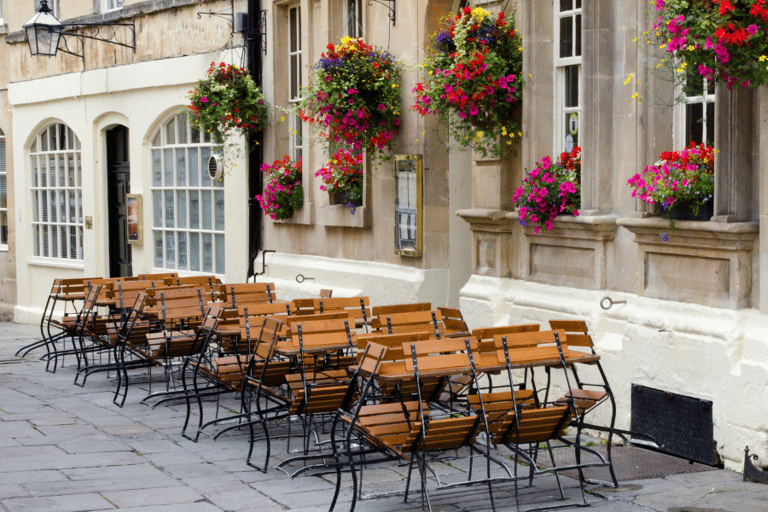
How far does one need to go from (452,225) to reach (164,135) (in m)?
6.50

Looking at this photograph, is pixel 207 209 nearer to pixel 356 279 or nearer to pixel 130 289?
pixel 130 289

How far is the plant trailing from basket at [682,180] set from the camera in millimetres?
7777

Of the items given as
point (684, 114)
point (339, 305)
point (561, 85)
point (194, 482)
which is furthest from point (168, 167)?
point (684, 114)

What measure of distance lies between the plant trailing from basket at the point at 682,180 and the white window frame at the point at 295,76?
6.72 metres

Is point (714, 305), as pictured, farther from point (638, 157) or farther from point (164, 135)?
point (164, 135)

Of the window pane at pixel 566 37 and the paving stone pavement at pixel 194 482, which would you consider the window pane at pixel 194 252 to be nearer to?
the paving stone pavement at pixel 194 482

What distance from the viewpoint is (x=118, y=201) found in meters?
18.0

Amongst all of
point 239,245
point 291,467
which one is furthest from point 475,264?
point 239,245

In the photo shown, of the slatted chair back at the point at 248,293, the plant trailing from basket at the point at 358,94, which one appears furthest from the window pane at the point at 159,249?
the plant trailing from basket at the point at 358,94

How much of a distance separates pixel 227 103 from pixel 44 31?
3745 mm

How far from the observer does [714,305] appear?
25.6ft

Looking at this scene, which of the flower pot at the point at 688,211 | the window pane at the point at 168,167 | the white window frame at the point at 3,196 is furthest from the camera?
the white window frame at the point at 3,196

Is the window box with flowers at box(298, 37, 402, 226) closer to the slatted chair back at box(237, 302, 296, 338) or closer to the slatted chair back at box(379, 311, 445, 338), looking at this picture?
the slatted chair back at box(237, 302, 296, 338)

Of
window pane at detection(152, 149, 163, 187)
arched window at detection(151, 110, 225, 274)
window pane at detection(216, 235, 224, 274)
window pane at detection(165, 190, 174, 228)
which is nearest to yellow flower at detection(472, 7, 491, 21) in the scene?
arched window at detection(151, 110, 225, 274)
